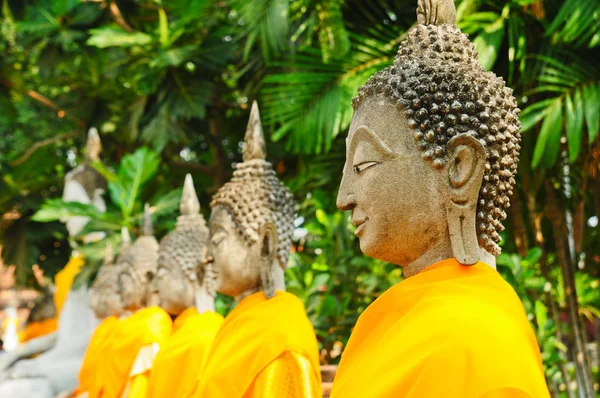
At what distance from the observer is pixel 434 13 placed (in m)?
2.41

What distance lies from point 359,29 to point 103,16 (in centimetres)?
431

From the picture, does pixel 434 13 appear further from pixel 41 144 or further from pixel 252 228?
pixel 41 144

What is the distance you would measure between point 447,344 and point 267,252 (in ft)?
6.33

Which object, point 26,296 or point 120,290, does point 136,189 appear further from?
point 26,296

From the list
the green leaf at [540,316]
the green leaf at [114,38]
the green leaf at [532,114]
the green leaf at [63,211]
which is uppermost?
the green leaf at [114,38]

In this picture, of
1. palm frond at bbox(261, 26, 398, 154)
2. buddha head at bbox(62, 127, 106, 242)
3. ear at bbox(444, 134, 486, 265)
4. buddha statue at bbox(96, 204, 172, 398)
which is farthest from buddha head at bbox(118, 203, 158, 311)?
ear at bbox(444, 134, 486, 265)

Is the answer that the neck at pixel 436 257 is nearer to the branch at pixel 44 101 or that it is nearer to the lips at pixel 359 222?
the lips at pixel 359 222

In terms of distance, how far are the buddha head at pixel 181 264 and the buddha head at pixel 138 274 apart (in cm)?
74

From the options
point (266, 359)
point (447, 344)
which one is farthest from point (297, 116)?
point (447, 344)

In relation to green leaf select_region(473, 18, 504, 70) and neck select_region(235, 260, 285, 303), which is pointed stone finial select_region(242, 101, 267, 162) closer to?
neck select_region(235, 260, 285, 303)

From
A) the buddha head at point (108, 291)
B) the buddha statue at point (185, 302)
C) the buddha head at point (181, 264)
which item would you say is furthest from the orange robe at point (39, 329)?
the buddha head at point (181, 264)

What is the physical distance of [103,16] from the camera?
9.19 m

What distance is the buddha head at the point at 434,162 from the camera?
2.13 m

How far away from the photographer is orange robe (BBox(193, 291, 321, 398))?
3131 millimetres
